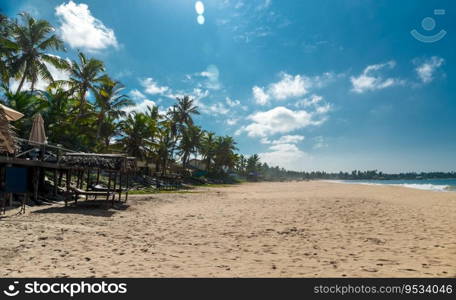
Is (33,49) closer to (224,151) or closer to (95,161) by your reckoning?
(95,161)

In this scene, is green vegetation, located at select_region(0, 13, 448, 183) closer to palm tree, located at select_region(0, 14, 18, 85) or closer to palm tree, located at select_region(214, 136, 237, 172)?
palm tree, located at select_region(0, 14, 18, 85)

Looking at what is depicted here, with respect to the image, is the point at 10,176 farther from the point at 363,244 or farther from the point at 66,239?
the point at 363,244

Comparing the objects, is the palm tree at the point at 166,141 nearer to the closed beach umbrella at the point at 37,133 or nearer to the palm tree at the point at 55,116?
the palm tree at the point at 55,116

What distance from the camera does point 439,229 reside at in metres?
7.39

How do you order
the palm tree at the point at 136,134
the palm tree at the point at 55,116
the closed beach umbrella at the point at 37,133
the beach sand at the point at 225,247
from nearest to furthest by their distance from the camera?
the beach sand at the point at 225,247
the closed beach umbrella at the point at 37,133
the palm tree at the point at 55,116
the palm tree at the point at 136,134

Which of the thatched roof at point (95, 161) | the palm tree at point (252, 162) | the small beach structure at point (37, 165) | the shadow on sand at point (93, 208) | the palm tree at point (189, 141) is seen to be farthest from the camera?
the palm tree at point (252, 162)

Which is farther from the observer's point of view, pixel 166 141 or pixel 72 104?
pixel 166 141

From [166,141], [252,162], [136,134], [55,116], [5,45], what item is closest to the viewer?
[5,45]

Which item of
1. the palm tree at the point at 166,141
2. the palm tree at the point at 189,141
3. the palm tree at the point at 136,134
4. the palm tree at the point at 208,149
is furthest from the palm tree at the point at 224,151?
the palm tree at the point at 136,134

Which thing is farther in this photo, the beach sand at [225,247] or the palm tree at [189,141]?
the palm tree at [189,141]

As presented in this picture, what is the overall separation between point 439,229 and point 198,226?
762 centimetres

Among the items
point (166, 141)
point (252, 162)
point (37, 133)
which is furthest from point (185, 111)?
point (252, 162)

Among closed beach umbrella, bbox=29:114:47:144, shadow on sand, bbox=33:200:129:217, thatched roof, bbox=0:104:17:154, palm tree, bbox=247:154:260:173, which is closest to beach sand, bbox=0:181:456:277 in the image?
shadow on sand, bbox=33:200:129:217

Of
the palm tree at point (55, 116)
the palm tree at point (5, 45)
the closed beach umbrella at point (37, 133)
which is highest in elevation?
the palm tree at point (5, 45)
